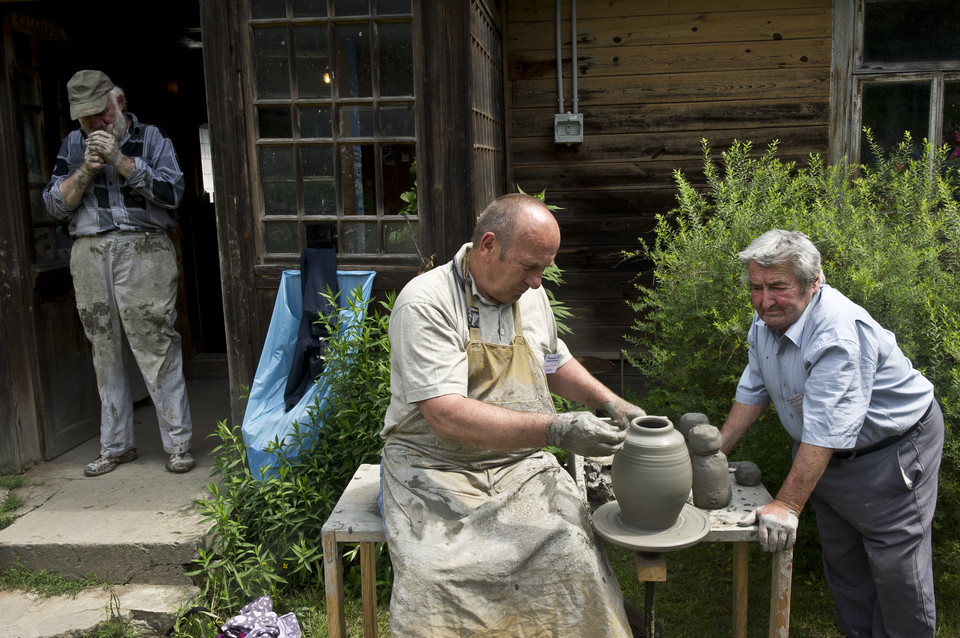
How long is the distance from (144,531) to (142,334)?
3.82ft

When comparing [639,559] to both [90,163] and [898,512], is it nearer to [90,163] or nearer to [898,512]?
[898,512]

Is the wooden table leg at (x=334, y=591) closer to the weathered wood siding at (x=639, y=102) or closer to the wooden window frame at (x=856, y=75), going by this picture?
the weathered wood siding at (x=639, y=102)

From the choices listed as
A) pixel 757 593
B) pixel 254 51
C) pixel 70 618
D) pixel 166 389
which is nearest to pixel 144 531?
pixel 70 618

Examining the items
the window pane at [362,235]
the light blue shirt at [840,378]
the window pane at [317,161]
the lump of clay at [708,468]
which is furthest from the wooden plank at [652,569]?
the window pane at [317,161]

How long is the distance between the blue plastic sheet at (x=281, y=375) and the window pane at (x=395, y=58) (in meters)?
1.03

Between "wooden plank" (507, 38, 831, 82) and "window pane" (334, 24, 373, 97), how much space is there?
161 cm

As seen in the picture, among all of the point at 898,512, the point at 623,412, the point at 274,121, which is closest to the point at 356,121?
the point at 274,121

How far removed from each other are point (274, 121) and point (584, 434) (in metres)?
2.81

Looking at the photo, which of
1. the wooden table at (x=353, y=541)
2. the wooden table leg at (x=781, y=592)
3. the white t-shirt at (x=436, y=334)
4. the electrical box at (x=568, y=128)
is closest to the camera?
the white t-shirt at (x=436, y=334)

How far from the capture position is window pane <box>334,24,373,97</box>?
14.1 ft

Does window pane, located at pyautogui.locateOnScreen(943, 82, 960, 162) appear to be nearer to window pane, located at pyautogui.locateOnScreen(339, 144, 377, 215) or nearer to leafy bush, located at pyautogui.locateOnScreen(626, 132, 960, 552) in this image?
leafy bush, located at pyautogui.locateOnScreen(626, 132, 960, 552)

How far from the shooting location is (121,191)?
447cm

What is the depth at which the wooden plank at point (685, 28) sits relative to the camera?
5.42 m

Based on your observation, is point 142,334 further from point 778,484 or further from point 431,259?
point 778,484
